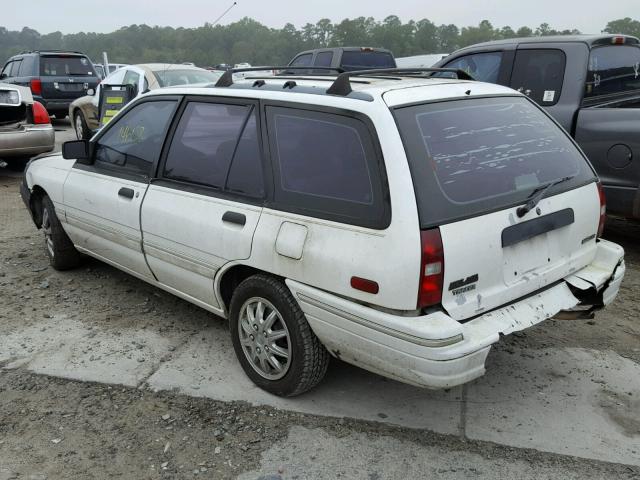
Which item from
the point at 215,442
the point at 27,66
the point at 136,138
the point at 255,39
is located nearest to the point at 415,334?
the point at 215,442

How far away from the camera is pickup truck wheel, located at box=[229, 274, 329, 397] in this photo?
115 inches

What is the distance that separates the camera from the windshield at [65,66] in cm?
1449

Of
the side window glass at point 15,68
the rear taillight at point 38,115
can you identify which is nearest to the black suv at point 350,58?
the rear taillight at point 38,115

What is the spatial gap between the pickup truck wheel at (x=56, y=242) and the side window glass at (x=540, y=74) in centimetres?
435

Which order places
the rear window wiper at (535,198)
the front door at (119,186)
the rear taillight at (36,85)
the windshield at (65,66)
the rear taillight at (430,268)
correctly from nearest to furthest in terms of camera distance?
the rear taillight at (430,268), the rear window wiper at (535,198), the front door at (119,186), the rear taillight at (36,85), the windshield at (65,66)

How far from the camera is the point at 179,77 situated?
30.8 ft

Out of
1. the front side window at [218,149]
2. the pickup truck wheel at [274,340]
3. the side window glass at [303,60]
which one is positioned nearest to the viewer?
the pickup truck wheel at [274,340]

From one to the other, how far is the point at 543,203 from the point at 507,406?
3.49 feet

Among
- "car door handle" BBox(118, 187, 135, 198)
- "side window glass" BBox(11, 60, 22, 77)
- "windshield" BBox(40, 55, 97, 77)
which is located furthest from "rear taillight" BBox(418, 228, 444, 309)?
"side window glass" BBox(11, 60, 22, 77)

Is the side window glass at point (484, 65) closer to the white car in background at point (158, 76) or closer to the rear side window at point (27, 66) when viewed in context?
the white car in background at point (158, 76)

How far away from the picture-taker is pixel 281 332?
3021mm

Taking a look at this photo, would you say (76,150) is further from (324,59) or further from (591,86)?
(324,59)

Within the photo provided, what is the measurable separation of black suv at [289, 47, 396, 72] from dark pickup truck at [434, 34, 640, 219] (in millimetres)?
6117

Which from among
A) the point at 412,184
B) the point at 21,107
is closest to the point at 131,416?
the point at 412,184
